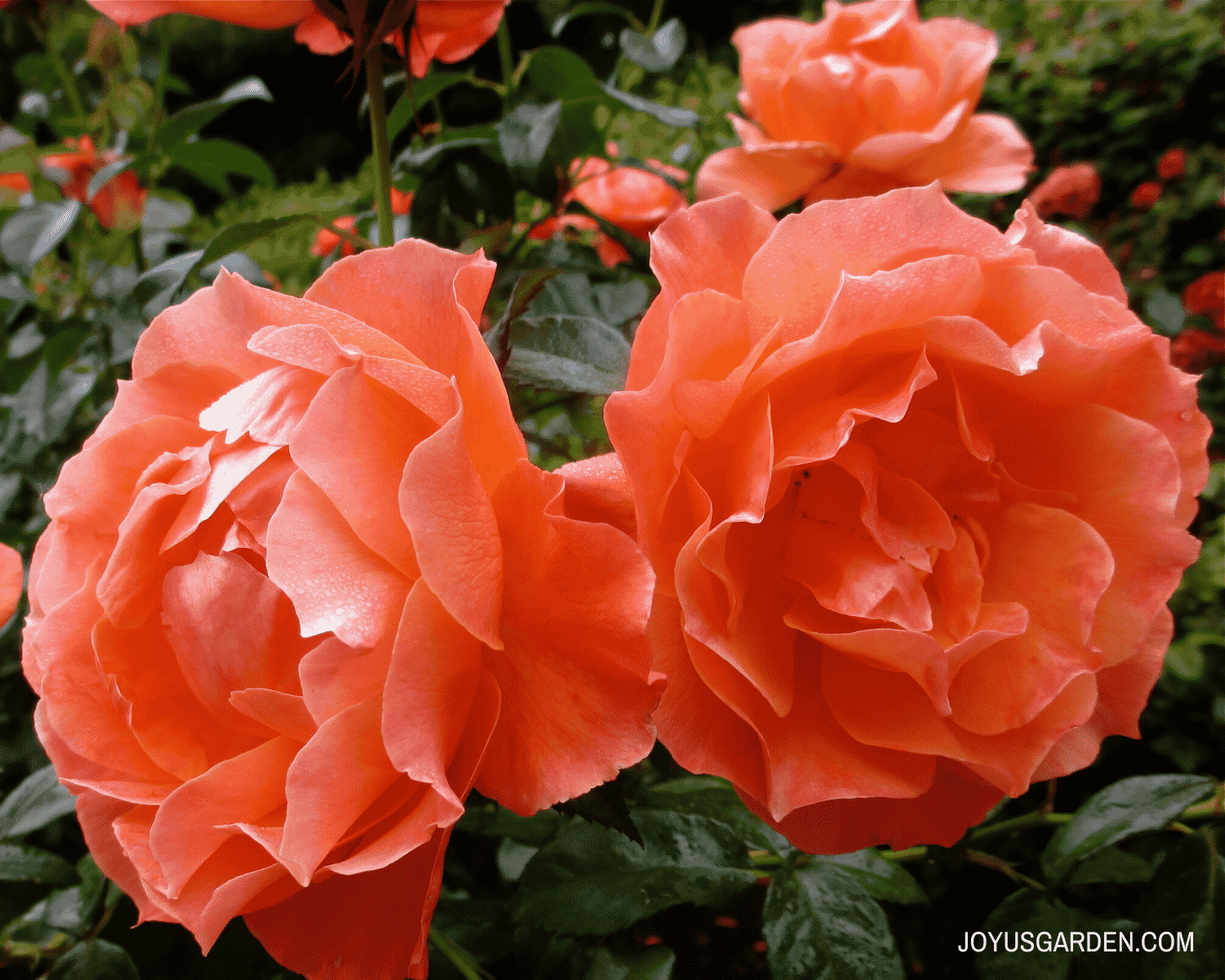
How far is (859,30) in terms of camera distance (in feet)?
2.43

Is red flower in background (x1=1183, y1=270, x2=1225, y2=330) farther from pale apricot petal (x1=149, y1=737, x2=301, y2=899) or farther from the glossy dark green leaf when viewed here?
pale apricot petal (x1=149, y1=737, x2=301, y2=899)

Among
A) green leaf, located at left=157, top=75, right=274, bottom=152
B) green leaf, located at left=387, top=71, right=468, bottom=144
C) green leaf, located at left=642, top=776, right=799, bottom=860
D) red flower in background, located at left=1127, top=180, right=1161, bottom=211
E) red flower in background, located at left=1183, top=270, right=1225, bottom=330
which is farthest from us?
red flower in background, located at left=1127, top=180, right=1161, bottom=211

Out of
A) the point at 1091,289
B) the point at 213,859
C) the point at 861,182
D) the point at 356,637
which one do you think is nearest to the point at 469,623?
the point at 356,637

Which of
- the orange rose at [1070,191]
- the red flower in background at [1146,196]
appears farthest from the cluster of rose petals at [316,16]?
the red flower in background at [1146,196]

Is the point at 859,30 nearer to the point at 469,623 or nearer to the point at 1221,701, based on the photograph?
the point at 469,623

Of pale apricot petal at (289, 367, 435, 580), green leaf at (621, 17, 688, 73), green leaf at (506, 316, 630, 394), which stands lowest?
green leaf at (506, 316, 630, 394)

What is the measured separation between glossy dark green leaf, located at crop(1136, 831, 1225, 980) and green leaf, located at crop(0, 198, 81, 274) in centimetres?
98

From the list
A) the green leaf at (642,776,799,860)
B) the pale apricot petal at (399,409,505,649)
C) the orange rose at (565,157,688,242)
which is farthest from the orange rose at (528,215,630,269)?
the pale apricot petal at (399,409,505,649)

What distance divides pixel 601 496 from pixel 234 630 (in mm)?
153

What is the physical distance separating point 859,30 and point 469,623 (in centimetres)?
69

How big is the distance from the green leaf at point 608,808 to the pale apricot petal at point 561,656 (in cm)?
5

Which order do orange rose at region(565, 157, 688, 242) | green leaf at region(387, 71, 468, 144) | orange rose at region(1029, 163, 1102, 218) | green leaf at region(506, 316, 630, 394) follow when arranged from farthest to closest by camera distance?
orange rose at region(1029, 163, 1102, 218), orange rose at region(565, 157, 688, 242), green leaf at region(387, 71, 468, 144), green leaf at region(506, 316, 630, 394)

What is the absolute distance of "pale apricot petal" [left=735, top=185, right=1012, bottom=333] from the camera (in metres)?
0.34

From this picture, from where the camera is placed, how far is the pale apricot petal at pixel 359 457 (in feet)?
0.96
